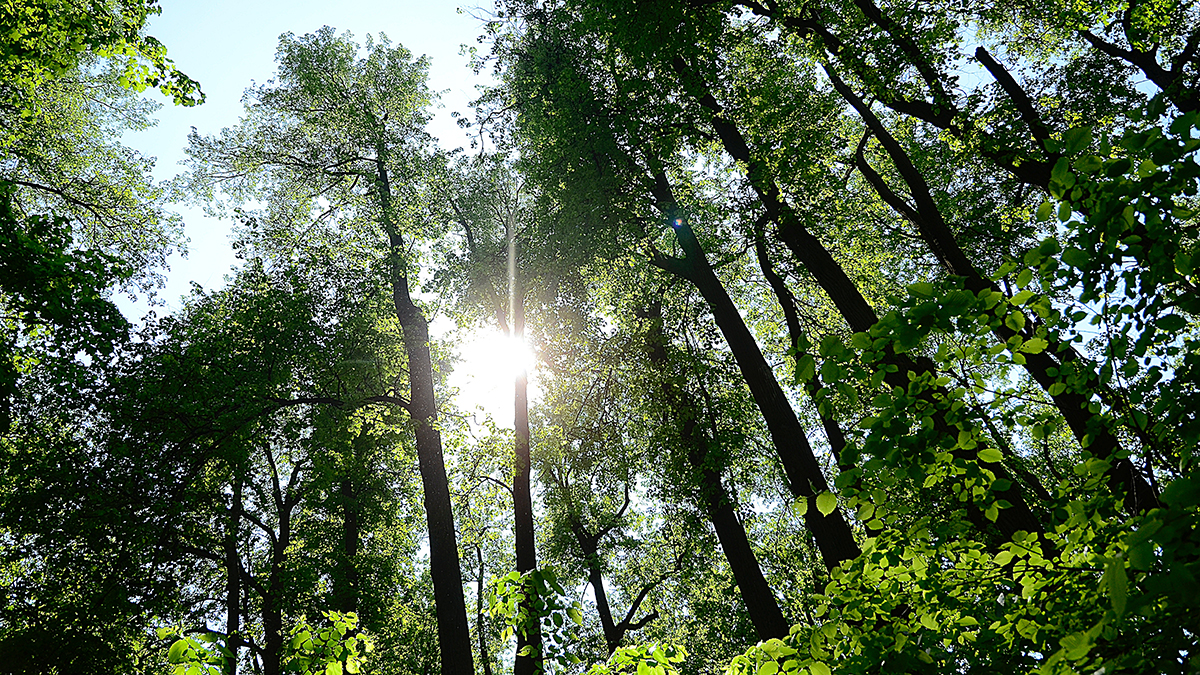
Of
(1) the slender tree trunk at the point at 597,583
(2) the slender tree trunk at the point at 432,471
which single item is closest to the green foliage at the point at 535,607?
(2) the slender tree trunk at the point at 432,471

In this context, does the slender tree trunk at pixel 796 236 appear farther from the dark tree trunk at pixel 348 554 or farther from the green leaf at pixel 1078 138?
the dark tree trunk at pixel 348 554

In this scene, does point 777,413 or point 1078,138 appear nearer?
point 1078,138

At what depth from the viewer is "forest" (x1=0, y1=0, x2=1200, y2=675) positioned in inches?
89.0

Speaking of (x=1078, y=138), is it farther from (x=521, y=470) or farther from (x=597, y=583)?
(x=597, y=583)

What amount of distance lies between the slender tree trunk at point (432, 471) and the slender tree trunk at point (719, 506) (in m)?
4.14

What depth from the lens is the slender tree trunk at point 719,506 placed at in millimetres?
8500

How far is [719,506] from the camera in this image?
9.41 m

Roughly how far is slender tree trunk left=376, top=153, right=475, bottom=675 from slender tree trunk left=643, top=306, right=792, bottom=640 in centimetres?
414

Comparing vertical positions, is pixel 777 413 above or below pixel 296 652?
above

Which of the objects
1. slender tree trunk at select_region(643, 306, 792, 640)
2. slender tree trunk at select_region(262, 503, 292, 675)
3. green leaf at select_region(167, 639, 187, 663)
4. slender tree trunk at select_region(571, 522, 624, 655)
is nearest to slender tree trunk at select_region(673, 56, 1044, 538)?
slender tree trunk at select_region(643, 306, 792, 640)

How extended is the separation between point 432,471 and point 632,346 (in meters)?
4.15

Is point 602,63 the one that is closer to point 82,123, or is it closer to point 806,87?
point 806,87

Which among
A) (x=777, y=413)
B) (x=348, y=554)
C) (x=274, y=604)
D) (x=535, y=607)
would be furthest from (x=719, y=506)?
(x=348, y=554)

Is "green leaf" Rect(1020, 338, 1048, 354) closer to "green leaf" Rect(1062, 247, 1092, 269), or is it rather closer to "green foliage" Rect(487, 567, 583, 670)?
"green leaf" Rect(1062, 247, 1092, 269)
